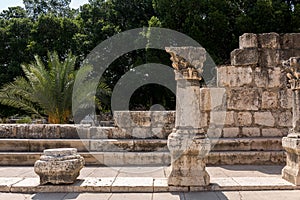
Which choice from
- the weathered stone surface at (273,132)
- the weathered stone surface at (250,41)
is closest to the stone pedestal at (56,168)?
the weathered stone surface at (273,132)

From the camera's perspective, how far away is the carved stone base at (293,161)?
5142 mm

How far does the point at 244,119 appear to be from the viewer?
8141 mm

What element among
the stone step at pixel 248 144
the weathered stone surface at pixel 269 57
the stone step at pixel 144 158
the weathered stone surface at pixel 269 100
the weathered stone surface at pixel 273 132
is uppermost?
the weathered stone surface at pixel 269 57

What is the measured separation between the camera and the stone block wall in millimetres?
8109

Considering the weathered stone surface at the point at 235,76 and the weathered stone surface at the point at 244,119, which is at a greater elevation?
the weathered stone surface at the point at 235,76

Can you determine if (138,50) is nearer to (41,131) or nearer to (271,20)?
(271,20)

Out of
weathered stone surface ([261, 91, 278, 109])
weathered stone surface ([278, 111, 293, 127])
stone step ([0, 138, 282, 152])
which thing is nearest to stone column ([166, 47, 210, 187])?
stone step ([0, 138, 282, 152])

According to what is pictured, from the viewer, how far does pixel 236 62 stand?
8266 mm

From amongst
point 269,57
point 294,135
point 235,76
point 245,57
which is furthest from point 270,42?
point 294,135

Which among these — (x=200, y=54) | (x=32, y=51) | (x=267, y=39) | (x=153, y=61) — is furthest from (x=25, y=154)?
(x=32, y=51)

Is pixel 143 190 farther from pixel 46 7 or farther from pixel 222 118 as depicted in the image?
Answer: pixel 46 7

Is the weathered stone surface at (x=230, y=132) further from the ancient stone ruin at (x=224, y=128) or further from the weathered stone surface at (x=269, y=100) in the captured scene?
the weathered stone surface at (x=269, y=100)

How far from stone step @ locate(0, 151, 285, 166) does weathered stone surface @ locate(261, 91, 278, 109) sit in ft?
4.72

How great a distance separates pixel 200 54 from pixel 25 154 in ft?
15.1
